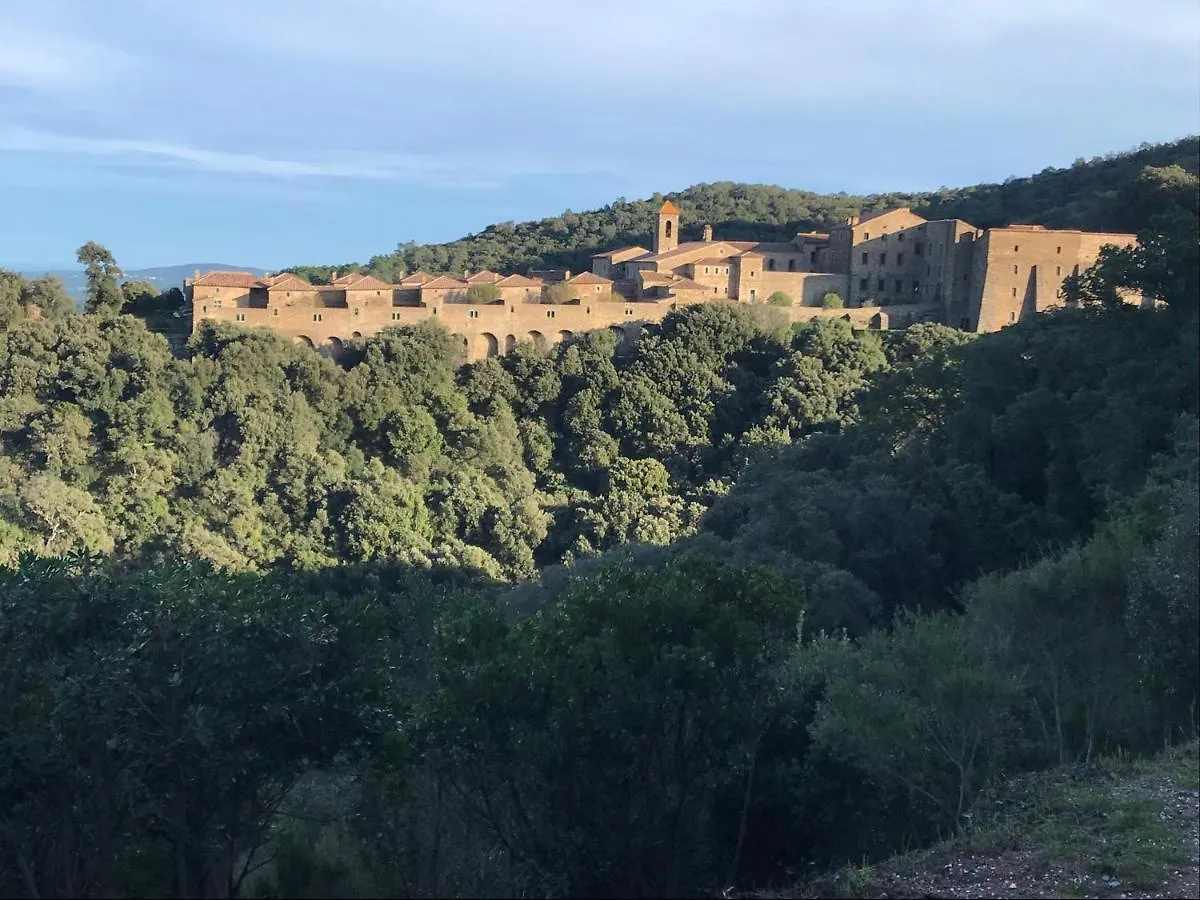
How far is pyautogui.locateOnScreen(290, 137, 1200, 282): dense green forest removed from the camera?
39156 mm

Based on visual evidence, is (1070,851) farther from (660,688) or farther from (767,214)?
(767,214)

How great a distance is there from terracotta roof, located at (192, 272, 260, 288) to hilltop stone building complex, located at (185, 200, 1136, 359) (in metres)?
0.04

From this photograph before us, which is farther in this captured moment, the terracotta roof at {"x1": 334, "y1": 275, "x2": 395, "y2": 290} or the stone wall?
the terracotta roof at {"x1": 334, "y1": 275, "x2": 395, "y2": 290}

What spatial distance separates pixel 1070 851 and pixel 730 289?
30812 millimetres

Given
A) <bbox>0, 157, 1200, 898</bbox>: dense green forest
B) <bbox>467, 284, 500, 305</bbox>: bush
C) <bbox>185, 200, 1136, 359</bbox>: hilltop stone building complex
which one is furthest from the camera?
<bbox>467, 284, 500, 305</bbox>: bush

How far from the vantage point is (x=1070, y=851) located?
5992mm

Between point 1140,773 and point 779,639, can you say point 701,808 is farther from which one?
point 1140,773

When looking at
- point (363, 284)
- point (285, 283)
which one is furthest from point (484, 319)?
point (285, 283)

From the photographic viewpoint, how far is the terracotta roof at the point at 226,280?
31.1 metres

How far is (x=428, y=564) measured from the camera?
25.4 meters

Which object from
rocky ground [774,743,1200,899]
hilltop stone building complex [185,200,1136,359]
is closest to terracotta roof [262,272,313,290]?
hilltop stone building complex [185,200,1136,359]

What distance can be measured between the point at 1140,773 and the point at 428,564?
19783mm

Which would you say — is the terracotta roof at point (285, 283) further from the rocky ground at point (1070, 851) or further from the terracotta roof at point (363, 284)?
the rocky ground at point (1070, 851)

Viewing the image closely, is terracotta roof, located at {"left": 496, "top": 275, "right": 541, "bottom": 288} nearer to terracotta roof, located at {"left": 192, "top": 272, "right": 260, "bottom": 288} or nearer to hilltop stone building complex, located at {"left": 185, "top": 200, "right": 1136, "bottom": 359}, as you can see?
hilltop stone building complex, located at {"left": 185, "top": 200, "right": 1136, "bottom": 359}
